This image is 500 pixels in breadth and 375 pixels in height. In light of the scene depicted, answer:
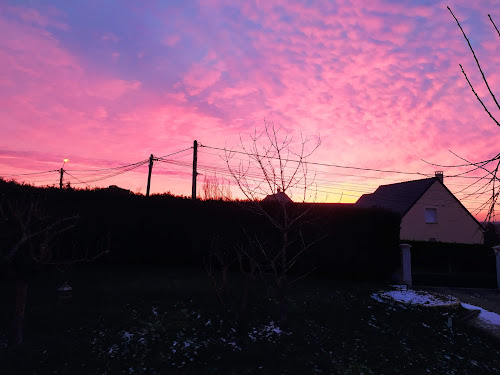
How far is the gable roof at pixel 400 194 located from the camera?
2947cm

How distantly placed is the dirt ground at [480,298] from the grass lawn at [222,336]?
659mm

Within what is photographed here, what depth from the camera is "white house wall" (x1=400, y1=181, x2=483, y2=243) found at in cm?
2900

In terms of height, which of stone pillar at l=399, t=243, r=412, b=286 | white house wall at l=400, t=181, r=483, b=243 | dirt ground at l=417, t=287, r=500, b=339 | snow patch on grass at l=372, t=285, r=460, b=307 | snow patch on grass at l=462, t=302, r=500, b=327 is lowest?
dirt ground at l=417, t=287, r=500, b=339

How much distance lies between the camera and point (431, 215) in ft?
96.9

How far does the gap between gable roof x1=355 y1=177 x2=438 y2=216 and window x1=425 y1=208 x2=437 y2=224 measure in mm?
1705

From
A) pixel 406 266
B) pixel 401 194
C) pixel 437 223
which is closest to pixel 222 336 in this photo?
pixel 406 266

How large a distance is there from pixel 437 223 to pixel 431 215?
0.85 metres

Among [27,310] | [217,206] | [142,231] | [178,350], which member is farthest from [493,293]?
[27,310]

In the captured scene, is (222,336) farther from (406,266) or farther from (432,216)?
(432,216)

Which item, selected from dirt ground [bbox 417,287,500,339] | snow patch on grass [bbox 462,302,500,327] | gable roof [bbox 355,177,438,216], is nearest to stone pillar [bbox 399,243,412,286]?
dirt ground [bbox 417,287,500,339]

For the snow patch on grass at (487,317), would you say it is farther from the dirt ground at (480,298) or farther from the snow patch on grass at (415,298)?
the snow patch on grass at (415,298)

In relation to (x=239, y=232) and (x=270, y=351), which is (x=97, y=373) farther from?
(x=239, y=232)

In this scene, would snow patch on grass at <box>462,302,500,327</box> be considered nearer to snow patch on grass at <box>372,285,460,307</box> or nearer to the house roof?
snow patch on grass at <box>372,285,460,307</box>

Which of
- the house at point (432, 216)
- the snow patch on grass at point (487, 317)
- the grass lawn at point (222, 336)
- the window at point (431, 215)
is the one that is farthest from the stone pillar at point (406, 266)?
the window at point (431, 215)
